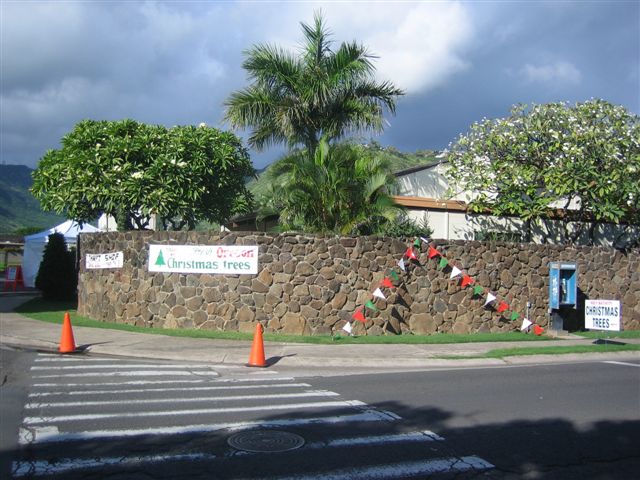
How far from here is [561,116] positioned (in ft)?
66.1

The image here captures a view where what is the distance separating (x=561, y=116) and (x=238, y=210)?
11185 millimetres

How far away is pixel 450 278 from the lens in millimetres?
16891

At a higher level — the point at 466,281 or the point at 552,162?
the point at 552,162

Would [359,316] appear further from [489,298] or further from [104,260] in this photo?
[104,260]

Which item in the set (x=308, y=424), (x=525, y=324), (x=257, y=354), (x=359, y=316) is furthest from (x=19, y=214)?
(x=308, y=424)

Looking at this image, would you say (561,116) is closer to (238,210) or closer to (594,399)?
(238,210)

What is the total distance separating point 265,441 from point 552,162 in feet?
53.0

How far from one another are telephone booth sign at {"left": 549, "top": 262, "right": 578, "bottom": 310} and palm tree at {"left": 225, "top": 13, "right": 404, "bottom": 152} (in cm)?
678

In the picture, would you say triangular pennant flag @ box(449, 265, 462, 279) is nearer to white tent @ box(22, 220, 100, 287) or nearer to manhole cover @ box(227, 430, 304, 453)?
manhole cover @ box(227, 430, 304, 453)

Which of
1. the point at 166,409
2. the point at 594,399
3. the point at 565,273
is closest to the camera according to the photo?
the point at 166,409

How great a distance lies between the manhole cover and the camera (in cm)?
636

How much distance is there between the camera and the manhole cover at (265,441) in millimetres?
6358

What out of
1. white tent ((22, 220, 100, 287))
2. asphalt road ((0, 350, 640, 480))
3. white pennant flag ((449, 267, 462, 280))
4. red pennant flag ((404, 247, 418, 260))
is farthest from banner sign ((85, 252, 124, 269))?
white tent ((22, 220, 100, 287))

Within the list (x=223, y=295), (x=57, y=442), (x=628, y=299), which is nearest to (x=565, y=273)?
(x=628, y=299)
